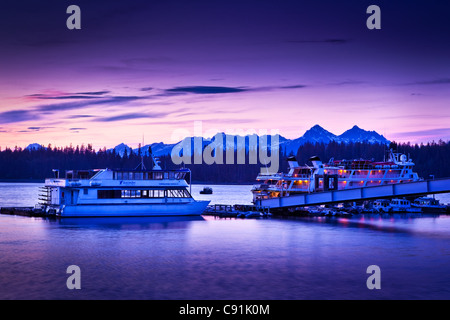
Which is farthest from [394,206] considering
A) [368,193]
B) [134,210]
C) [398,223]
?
[134,210]

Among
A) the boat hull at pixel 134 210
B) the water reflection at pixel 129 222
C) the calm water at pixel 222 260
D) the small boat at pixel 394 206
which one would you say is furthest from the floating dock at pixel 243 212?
the small boat at pixel 394 206

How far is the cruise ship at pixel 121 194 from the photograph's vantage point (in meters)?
80.5

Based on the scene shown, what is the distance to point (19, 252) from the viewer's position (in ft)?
166

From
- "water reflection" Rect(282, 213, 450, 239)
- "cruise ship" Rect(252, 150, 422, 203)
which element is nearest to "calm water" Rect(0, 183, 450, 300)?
"water reflection" Rect(282, 213, 450, 239)

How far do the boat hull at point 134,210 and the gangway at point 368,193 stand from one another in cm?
1370

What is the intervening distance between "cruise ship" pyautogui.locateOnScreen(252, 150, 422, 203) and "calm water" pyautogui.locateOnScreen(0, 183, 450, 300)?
24.2 m

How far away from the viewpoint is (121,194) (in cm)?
8250

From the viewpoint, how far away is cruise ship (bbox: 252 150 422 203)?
331 ft

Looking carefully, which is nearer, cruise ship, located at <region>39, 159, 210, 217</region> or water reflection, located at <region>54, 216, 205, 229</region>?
water reflection, located at <region>54, 216, 205, 229</region>

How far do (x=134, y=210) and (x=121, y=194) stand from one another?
3.07 m

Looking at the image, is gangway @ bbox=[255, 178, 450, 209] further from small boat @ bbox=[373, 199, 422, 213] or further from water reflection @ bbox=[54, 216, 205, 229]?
small boat @ bbox=[373, 199, 422, 213]

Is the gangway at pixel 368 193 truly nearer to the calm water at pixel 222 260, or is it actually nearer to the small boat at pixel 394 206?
the calm water at pixel 222 260

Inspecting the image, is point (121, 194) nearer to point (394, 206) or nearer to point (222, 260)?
point (222, 260)
